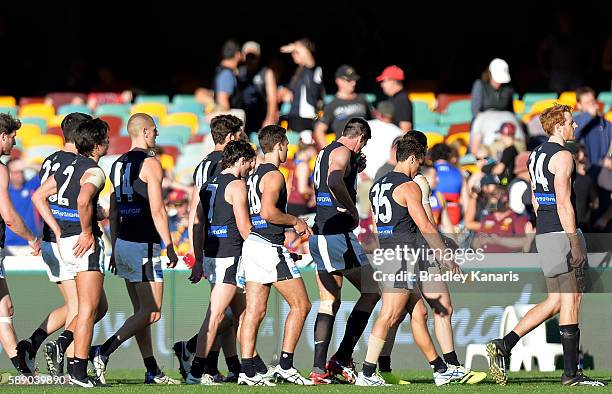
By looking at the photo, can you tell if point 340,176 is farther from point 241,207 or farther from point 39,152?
point 39,152

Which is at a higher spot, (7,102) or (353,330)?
(7,102)

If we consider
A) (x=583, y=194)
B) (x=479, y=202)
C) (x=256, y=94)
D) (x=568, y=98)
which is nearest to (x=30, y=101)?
(x=256, y=94)

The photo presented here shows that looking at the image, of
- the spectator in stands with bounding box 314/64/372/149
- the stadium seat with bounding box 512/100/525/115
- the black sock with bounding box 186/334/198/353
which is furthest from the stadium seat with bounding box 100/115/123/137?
the black sock with bounding box 186/334/198/353

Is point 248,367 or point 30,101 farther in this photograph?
point 30,101

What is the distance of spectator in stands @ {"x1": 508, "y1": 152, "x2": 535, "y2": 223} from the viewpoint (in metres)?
13.2

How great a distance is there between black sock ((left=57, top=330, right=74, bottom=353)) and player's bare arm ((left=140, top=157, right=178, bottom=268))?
95 cm

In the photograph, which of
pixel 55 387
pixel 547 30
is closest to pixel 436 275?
pixel 55 387

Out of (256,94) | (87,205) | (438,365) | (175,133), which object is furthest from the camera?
(175,133)

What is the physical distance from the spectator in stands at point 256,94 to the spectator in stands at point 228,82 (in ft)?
0.82

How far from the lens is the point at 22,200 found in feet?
49.6

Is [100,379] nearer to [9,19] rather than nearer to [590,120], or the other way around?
[590,120]

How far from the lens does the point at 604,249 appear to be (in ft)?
41.9

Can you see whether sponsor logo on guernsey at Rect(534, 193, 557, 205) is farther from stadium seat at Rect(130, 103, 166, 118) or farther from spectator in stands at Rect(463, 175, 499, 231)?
stadium seat at Rect(130, 103, 166, 118)

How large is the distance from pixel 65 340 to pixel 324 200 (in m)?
2.34
